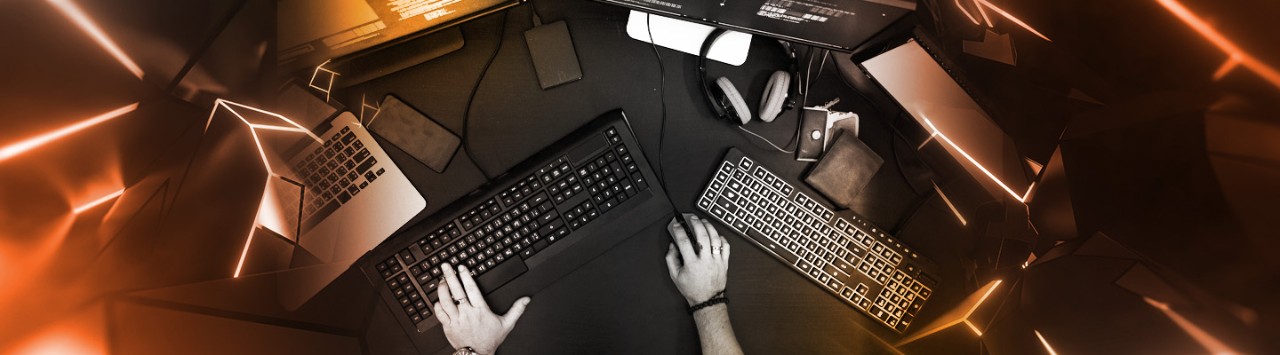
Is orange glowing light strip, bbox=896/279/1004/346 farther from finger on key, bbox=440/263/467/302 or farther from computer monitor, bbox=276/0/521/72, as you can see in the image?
computer monitor, bbox=276/0/521/72

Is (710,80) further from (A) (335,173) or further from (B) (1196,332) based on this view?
(B) (1196,332)

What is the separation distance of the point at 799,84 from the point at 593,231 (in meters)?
0.52

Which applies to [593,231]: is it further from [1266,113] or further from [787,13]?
[1266,113]

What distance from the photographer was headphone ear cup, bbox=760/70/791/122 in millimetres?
1061

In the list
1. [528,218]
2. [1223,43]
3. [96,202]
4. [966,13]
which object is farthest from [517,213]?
→ [1223,43]

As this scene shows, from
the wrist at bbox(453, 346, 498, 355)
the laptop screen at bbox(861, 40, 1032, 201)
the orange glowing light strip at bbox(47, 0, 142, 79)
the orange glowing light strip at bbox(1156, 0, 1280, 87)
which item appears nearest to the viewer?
the orange glowing light strip at bbox(47, 0, 142, 79)

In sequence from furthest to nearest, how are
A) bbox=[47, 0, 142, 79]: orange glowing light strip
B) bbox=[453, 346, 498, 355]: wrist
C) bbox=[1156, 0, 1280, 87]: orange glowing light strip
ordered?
bbox=[453, 346, 498, 355]: wrist < bbox=[1156, 0, 1280, 87]: orange glowing light strip < bbox=[47, 0, 142, 79]: orange glowing light strip

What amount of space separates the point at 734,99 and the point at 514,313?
2.00ft

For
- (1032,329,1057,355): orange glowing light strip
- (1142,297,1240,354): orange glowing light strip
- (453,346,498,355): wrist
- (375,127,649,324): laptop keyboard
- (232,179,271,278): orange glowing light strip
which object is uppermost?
(232,179,271,278): orange glowing light strip

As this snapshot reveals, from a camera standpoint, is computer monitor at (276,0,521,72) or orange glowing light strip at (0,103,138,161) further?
computer monitor at (276,0,521,72)

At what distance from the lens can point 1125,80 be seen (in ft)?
2.98

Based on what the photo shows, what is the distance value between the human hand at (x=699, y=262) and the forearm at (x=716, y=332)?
1.2 inches

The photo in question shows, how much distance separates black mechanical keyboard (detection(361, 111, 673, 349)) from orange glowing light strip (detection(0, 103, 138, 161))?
44 cm

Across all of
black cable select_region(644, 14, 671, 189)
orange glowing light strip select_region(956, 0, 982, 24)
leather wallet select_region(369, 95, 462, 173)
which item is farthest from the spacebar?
orange glowing light strip select_region(956, 0, 982, 24)
